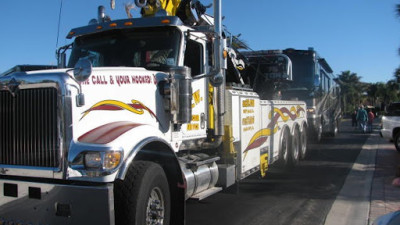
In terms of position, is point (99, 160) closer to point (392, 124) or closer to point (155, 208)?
point (155, 208)

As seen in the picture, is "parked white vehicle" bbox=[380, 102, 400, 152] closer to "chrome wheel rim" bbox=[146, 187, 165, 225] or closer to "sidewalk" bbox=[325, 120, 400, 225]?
"sidewalk" bbox=[325, 120, 400, 225]

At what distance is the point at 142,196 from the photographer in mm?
3834

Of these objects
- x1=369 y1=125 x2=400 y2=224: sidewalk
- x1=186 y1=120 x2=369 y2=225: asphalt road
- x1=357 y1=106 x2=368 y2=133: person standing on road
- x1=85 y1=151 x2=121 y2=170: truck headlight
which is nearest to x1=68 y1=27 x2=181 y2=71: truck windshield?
x1=85 y1=151 x2=121 y2=170: truck headlight

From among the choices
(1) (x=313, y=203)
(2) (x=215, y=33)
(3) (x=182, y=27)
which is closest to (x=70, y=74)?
(3) (x=182, y=27)

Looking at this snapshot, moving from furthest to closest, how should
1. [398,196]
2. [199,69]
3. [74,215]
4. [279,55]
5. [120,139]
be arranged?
[279,55]
[398,196]
[199,69]
[120,139]
[74,215]

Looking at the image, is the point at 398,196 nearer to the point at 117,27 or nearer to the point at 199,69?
the point at 199,69

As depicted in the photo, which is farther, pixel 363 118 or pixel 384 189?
pixel 363 118

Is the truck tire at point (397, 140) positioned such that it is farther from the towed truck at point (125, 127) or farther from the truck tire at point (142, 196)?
the truck tire at point (142, 196)

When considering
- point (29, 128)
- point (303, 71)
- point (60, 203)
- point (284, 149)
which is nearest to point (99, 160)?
point (60, 203)

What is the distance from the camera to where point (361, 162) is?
36.4 feet

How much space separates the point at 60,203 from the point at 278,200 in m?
4.39

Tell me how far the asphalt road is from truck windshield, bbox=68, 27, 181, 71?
2388 mm

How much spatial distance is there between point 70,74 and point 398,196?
19.9ft

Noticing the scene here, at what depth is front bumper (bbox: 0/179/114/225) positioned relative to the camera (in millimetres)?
3357
